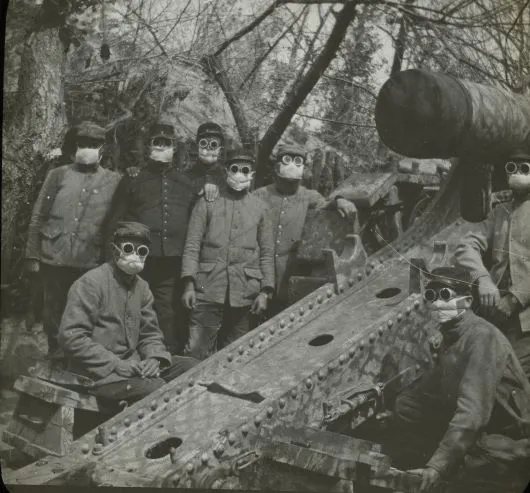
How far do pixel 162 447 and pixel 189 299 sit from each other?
985 millimetres

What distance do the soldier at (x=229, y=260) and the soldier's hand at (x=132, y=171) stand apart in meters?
0.44

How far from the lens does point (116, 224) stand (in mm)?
5465

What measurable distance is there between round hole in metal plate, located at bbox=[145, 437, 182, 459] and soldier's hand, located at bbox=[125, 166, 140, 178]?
65.4 inches

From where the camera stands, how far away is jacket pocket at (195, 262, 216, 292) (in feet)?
18.4

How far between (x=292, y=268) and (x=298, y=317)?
34 centimetres

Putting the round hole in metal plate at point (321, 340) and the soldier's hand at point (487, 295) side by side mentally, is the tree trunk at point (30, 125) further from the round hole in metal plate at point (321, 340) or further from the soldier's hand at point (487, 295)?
the soldier's hand at point (487, 295)

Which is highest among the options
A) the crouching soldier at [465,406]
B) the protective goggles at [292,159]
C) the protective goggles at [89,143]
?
the protective goggles at [292,159]

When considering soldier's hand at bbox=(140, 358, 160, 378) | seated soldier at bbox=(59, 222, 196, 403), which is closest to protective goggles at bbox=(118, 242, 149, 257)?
seated soldier at bbox=(59, 222, 196, 403)

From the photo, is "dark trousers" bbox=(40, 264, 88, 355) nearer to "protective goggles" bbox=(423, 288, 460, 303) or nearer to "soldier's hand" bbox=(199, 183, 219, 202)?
"soldier's hand" bbox=(199, 183, 219, 202)

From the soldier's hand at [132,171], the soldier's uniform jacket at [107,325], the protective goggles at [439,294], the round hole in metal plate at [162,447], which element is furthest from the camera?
the soldier's hand at [132,171]

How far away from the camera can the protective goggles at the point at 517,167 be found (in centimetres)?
554

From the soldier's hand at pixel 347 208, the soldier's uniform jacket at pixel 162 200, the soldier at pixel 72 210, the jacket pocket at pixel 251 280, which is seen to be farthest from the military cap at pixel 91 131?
the soldier's hand at pixel 347 208

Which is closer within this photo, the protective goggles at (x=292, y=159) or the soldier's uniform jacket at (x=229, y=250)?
the soldier's uniform jacket at (x=229, y=250)

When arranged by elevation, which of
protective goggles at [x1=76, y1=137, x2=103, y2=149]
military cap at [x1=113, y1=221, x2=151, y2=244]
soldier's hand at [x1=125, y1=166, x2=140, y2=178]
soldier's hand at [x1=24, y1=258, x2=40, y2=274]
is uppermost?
protective goggles at [x1=76, y1=137, x2=103, y2=149]
